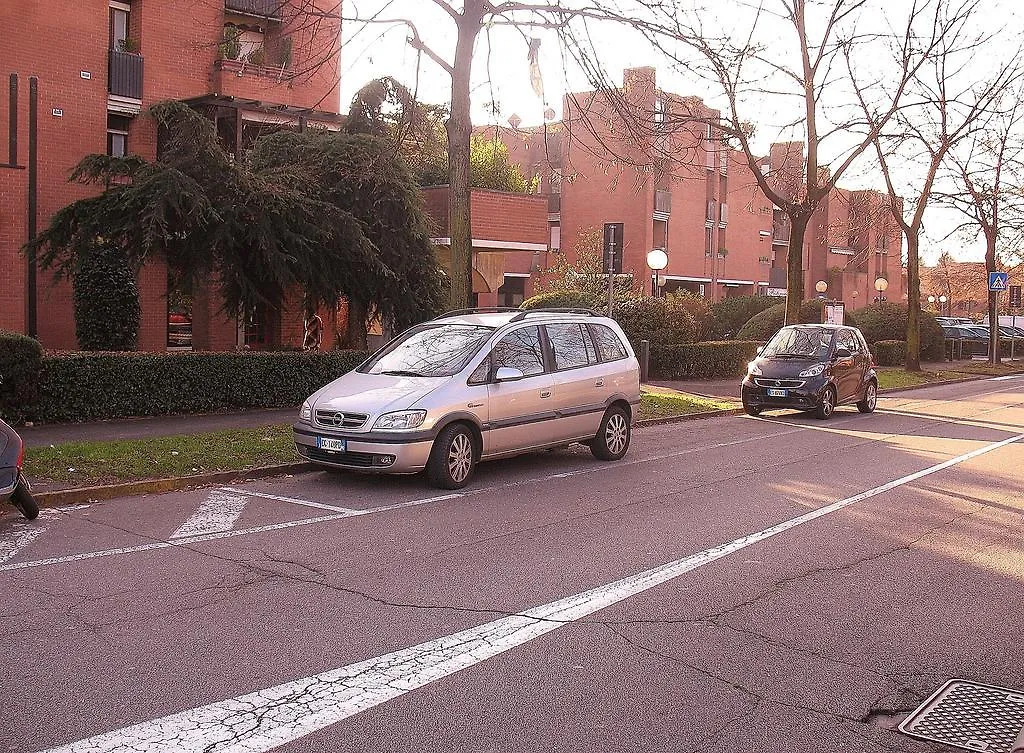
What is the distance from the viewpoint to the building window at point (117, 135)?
83.6 feet

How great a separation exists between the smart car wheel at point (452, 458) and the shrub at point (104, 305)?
40.4 ft

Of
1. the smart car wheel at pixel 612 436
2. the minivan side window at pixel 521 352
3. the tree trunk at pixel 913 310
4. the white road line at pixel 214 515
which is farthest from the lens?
the tree trunk at pixel 913 310

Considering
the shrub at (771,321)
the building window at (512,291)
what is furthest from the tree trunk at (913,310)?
the building window at (512,291)

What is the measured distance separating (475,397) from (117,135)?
741 inches

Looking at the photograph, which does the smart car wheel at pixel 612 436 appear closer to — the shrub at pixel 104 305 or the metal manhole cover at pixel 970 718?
the metal manhole cover at pixel 970 718

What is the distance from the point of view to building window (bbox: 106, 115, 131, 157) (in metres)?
25.5

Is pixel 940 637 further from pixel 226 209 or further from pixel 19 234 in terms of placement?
pixel 19 234

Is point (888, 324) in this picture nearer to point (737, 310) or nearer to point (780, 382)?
point (737, 310)

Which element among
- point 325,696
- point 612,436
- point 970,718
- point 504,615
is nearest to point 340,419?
point 612,436

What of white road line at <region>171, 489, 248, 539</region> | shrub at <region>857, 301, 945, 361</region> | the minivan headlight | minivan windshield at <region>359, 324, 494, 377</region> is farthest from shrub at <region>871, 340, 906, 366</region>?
white road line at <region>171, 489, 248, 539</region>

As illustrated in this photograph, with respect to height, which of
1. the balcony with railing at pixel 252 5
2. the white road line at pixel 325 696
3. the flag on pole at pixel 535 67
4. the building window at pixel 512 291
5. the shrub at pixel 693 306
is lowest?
the white road line at pixel 325 696

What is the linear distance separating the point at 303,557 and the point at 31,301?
58.9ft

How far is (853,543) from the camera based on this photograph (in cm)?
822

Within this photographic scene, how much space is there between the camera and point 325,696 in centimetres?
464
